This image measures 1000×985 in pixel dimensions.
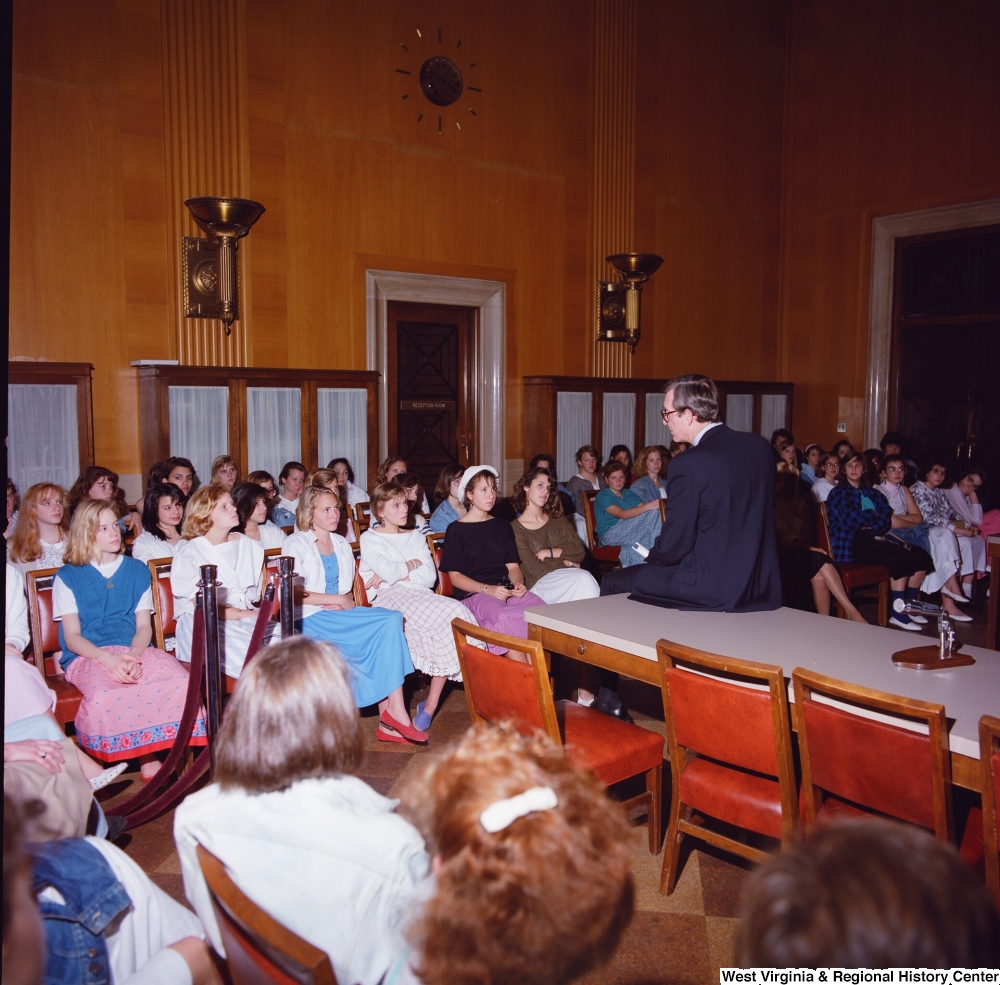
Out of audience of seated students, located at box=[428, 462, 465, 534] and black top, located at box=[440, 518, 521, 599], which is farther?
audience of seated students, located at box=[428, 462, 465, 534]

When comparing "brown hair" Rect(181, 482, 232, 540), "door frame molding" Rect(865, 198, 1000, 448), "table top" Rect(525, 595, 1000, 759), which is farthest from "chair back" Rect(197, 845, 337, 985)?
"door frame molding" Rect(865, 198, 1000, 448)

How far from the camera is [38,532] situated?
4.73m

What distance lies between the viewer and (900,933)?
0.89 metres

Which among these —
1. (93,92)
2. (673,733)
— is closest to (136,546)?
(673,733)

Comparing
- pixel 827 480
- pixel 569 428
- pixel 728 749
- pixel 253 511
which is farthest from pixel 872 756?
pixel 569 428

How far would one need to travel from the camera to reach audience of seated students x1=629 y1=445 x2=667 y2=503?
23.5 ft

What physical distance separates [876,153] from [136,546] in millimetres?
8982

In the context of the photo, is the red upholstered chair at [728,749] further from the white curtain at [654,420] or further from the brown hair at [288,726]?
the white curtain at [654,420]

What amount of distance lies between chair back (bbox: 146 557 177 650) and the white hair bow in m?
3.11

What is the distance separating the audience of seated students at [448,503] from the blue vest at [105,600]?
2422 millimetres

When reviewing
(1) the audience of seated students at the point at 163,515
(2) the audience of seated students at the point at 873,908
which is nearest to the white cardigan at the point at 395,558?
(1) the audience of seated students at the point at 163,515

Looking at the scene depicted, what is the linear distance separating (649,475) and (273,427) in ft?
10.1

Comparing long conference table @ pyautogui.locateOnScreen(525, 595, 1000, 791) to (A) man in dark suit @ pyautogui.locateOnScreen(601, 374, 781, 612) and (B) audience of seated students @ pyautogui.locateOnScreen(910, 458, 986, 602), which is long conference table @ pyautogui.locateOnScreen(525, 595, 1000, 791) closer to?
(A) man in dark suit @ pyautogui.locateOnScreen(601, 374, 781, 612)

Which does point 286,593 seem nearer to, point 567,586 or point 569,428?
point 567,586
